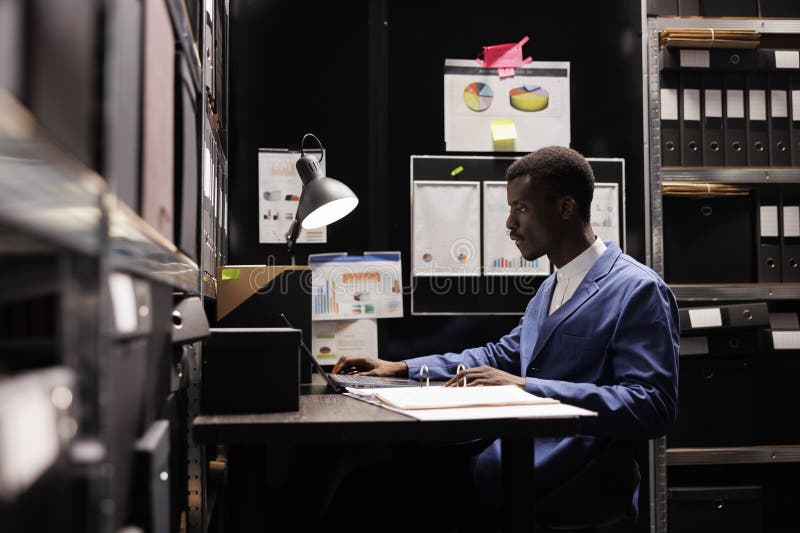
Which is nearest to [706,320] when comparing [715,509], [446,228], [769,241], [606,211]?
[769,241]

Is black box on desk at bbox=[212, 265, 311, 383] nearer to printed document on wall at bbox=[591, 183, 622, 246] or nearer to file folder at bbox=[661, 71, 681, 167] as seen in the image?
printed document on wall at bbox=[591, 183, 622, 246]

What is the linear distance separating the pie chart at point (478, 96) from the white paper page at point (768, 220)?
103 centimetres

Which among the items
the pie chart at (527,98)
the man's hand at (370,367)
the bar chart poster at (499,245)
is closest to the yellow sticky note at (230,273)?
the man's hand at (370,367)

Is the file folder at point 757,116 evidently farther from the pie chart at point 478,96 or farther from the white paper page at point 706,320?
the pie chart at point 478,96

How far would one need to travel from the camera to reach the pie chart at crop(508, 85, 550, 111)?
2.78 metres

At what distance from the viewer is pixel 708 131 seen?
2.63m

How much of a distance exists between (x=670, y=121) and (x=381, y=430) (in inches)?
79.3

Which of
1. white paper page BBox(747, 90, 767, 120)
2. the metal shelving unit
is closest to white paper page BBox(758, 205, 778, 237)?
the metal shelving unit

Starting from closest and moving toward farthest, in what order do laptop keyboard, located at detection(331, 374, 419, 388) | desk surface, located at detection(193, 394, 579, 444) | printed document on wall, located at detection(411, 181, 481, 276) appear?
desk surface, located at detection(193, 394, 579, 444) → laptop keyboard, located at detection(331, 374, 419, 388) → printed document on wall, located at detection(411, 181, 481, 276)

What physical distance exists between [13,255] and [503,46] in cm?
261

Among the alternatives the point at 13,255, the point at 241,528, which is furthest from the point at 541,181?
the point at 13,255

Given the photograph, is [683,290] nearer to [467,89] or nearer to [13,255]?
[467,89]

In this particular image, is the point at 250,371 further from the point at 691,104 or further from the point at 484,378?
the point at 691,104

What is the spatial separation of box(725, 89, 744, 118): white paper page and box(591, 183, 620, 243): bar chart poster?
46cm
